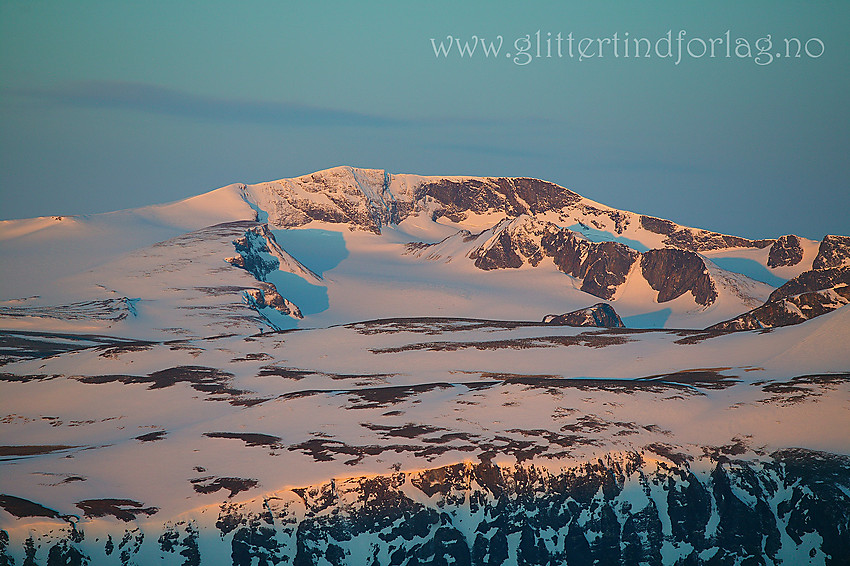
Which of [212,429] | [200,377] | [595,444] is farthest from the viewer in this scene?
[200,377]

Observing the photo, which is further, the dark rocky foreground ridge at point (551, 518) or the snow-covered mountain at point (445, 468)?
the snow-covered mountain at point (445, 468)

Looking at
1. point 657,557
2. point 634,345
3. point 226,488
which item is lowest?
point 657,557

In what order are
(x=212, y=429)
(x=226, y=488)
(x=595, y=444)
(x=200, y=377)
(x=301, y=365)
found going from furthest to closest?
1. (x=301, y=365)
2. (x=200, y=377)
3. (x=212, y=429)
4. (x=595, y=444)
5. (x=226, y=488)

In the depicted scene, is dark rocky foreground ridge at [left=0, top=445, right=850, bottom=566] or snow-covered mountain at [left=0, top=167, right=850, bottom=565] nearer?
dark rocky foreground ridge at [left=0, top=445, right=850, bottom=566]

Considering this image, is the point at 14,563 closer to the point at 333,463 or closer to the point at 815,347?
the point at 333,463

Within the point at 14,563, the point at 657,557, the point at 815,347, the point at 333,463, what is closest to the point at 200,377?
the point at 333,463

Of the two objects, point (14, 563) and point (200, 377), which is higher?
point (200, 377)

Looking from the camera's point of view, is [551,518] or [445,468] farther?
[445,468]

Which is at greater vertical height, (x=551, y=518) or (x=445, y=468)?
(x=445, y=468)
